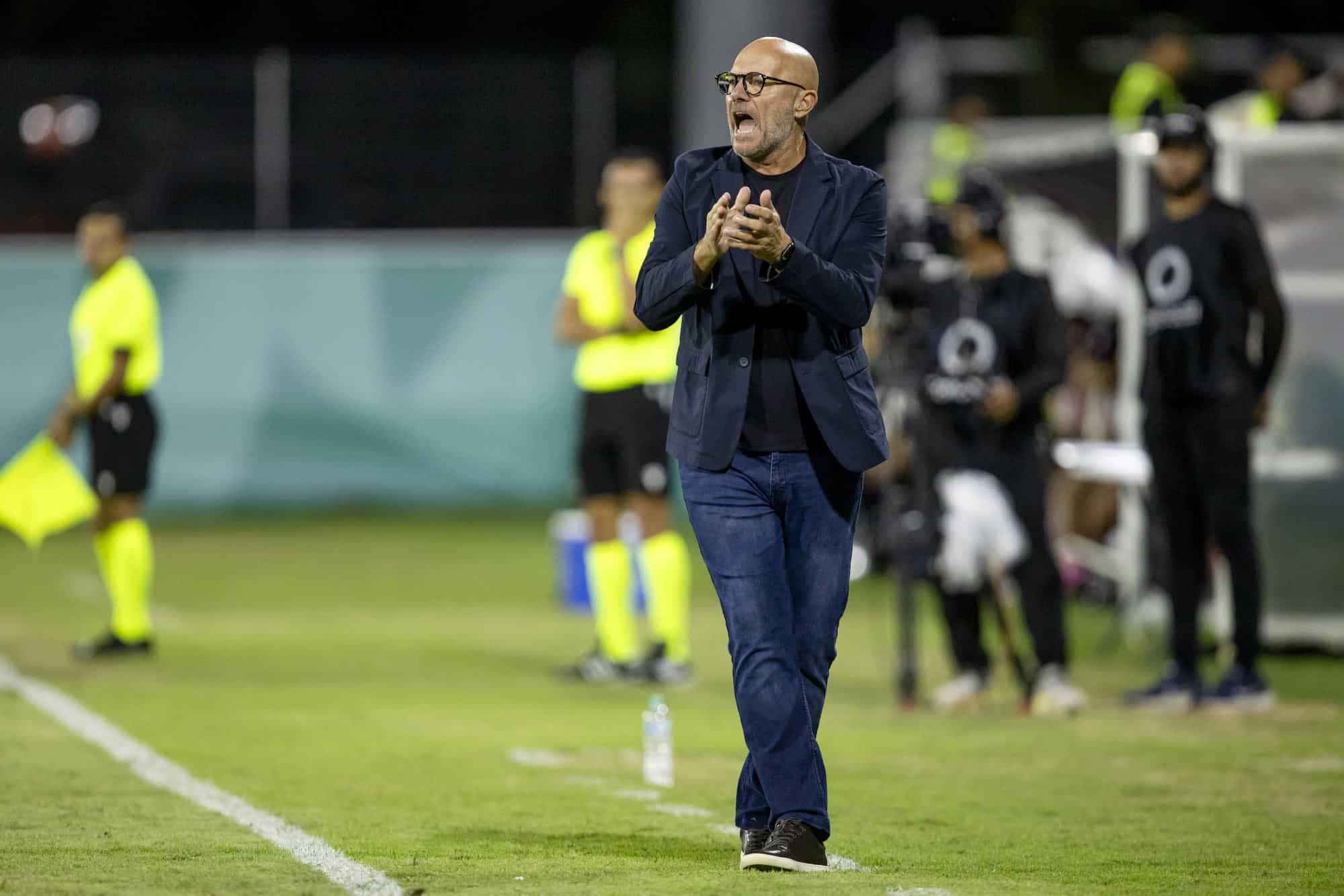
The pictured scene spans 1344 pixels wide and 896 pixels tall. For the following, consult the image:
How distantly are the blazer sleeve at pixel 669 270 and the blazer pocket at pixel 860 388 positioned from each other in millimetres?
446

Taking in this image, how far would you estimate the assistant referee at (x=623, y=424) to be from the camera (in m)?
11.2

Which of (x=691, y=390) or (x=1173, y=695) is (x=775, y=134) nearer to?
(x=691, y=390)

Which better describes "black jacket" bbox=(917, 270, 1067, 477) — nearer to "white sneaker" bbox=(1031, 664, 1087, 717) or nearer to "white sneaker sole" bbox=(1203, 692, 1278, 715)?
"white sneaker" bbox=(1031, 664, 1087, 717)

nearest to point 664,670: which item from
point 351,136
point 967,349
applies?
point 967,349

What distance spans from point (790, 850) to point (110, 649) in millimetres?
6578

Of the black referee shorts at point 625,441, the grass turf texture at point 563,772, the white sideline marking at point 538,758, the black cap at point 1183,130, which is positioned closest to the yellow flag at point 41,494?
the grass turf texture at point 563,772

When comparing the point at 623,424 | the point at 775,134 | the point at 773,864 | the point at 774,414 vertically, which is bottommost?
the point at 773,864

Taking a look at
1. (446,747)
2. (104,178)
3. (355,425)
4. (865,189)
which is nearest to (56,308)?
(104,178)

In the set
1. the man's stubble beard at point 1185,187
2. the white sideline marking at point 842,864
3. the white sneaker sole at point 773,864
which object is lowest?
the white sideline marking at point 842,864

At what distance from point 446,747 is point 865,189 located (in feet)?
11.6

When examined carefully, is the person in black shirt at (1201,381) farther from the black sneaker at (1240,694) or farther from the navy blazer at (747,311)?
the navy blazer at (747,311)

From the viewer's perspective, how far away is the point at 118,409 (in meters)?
12.3

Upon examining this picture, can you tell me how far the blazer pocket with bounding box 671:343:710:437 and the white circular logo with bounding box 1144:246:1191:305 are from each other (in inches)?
163

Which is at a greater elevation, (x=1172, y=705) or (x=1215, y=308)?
(x=1215, y=308)
